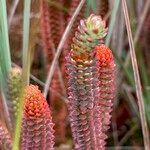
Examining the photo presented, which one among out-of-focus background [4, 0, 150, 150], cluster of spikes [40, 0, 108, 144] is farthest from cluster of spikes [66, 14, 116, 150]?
cluster of spikes [40, 0, 108, 144]

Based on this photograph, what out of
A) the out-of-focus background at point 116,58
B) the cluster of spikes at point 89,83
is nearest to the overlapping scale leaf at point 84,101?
the cluster of spikes at point 89,83

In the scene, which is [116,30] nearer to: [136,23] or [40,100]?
[136,23]

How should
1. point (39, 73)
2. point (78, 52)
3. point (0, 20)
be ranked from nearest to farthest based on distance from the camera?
point (78, 52)
point (0, 20)
point (39, 73)

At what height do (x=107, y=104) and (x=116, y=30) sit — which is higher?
(x=116, y=30)

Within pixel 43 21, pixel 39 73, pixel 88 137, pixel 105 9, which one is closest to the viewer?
pixel 88 137

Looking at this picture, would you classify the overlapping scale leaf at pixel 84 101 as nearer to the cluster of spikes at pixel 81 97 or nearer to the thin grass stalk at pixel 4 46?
the cluster of spikes at pixel 81 97

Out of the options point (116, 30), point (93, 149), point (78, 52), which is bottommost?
point (93, 149)

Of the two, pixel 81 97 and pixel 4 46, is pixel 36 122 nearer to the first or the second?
pixel 81 97

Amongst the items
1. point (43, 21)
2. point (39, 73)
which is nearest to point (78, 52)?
point (43, 21)
